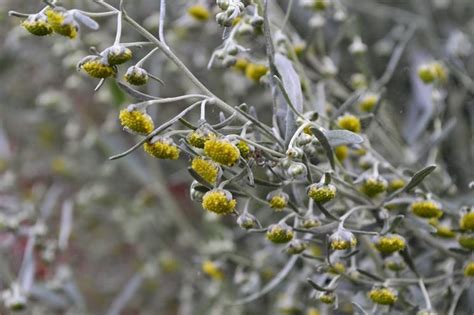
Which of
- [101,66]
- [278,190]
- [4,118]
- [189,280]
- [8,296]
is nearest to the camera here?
[101,66]

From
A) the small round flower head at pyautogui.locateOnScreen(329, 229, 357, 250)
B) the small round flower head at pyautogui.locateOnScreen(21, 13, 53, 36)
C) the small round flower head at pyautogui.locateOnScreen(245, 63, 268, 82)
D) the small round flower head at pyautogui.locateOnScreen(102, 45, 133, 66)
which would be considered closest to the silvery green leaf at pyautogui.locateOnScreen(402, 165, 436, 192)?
the small round flower head at pyautogui.locateOnScreen(329, 229, 357, 250)

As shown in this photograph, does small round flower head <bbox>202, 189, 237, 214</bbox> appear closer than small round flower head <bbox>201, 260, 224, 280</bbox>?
Yes

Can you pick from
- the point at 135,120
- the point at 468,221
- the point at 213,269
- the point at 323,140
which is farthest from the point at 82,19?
the point at 213,269

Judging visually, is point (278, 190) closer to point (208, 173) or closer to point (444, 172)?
point (208, 173)

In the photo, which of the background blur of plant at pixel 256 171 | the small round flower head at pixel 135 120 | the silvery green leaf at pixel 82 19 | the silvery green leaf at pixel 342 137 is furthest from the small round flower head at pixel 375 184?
the silvery green leaf at pixel 82 19

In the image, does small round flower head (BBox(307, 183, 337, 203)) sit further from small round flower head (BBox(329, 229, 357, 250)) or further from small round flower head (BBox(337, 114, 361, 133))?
small round flower head (BBox(337, 114, 361, 133))

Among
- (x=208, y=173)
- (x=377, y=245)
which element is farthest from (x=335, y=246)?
(x=208, y=173)
